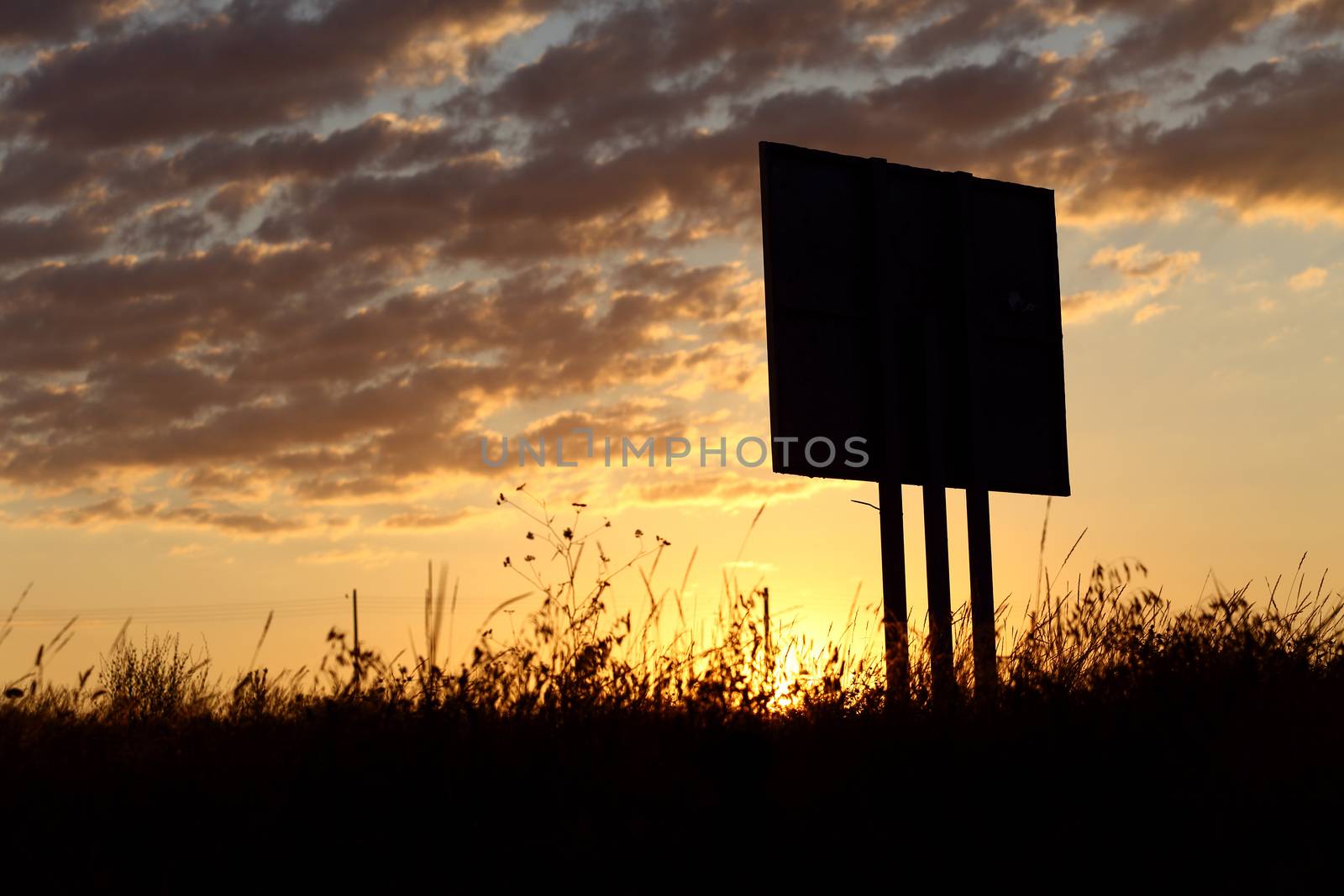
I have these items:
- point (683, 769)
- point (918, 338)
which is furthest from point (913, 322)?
point (683, 769)

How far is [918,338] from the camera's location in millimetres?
10484

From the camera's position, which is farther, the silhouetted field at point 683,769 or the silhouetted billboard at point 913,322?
the silhouetted billboard at point 913,322

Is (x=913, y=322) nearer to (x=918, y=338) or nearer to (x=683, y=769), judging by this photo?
(x=918, y=338)

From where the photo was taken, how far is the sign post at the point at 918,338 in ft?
31.7

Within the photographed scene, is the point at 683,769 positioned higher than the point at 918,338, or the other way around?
the point at 918,338

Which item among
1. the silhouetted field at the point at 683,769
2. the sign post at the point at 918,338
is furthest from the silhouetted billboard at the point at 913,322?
the silhouetted field at the point at 683,769

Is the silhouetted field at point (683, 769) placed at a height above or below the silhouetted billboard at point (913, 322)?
below

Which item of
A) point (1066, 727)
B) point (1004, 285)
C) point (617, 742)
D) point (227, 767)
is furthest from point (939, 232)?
point (227, 767)

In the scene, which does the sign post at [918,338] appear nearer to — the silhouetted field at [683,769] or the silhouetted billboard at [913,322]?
the silhouetted billboard at [913,322]

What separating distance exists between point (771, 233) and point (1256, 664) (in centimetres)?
500

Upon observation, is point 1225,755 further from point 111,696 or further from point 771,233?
point 771,233

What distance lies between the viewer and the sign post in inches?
380

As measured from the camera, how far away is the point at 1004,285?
11070 mm

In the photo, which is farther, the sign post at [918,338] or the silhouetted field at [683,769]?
the sign post at [918,338]
